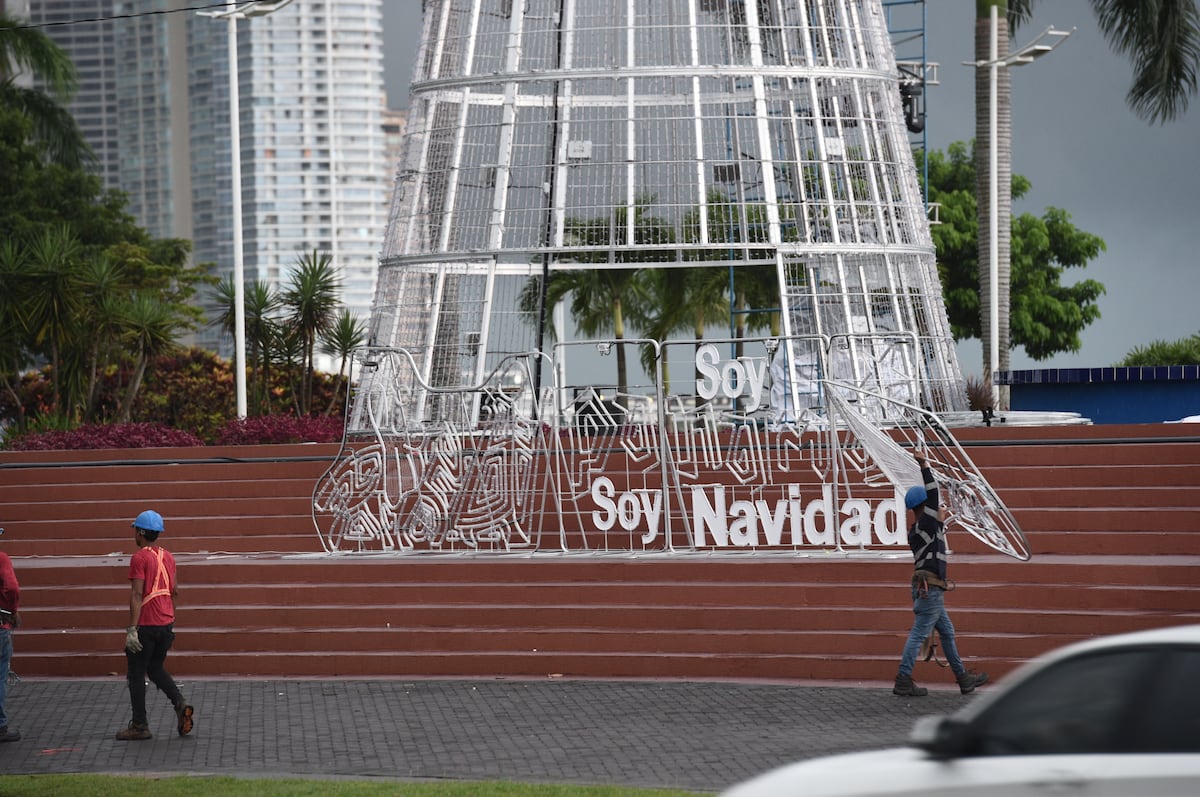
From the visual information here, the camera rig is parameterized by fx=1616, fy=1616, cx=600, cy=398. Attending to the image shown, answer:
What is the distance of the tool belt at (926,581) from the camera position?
12.4 m

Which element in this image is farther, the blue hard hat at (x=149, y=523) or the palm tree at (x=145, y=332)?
the palm tree at (x=145, y=332)

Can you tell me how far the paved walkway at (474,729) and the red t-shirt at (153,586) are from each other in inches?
36.2

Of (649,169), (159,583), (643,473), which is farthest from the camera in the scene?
(649,169)

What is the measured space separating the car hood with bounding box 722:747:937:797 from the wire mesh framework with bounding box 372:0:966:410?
13389 millimetres

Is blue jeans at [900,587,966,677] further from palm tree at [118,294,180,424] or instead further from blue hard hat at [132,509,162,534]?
palm tree at [118,294,180,424]

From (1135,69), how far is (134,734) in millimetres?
25194

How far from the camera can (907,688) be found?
12.7m

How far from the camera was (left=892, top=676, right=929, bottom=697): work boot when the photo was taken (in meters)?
12.6

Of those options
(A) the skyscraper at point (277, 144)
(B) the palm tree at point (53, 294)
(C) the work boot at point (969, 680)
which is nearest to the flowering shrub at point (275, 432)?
(B) the palm tree at point (53, 294)

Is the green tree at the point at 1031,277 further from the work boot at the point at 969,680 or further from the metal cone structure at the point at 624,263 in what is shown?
the work boot at the point at 969,680

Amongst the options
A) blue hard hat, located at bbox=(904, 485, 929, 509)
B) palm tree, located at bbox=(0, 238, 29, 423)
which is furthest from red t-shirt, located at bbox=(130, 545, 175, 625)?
palm tree, located at bbox=(0, 238, 29, 423)

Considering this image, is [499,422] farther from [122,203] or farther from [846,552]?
[122,203]

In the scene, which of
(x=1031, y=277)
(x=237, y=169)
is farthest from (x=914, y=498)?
(x=1031, y=277)

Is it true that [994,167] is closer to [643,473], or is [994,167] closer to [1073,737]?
[643,473]
